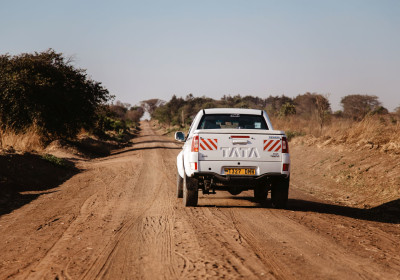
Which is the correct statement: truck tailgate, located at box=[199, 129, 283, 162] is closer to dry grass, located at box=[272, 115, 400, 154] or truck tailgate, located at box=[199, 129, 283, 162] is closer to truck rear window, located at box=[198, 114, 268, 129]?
truck rear window, located at box=[198, 114, 268, 129]

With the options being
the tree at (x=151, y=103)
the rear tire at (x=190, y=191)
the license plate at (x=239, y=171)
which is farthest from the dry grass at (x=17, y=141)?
the tree at (x=151, y=103)

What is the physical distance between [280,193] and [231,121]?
195 centimetres

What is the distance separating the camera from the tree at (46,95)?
25219 mm

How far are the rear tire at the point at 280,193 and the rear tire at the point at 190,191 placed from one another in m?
1.60

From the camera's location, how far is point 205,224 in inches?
284

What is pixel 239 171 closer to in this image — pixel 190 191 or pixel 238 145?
pixel 238 145

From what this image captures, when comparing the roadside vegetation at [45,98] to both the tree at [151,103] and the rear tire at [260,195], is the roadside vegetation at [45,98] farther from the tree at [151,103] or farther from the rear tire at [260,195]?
the tree at [151,103]

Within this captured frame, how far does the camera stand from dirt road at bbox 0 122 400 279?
4.72 m

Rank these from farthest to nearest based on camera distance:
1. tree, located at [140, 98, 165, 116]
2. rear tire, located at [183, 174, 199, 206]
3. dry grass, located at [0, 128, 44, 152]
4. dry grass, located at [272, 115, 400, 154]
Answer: tree, located at [140, 98, 165, 116] < dry grass, located at [0, 128, 44, 152] < dry grass, located at [272, 115, 400, 154] < rear tire, located at [183, 174, 199, 206]

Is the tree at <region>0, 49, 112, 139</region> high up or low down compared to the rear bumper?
up

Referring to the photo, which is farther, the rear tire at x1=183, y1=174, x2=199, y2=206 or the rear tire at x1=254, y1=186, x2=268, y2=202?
the rear tire at x1=254, y1=186, x2=268, y2=202

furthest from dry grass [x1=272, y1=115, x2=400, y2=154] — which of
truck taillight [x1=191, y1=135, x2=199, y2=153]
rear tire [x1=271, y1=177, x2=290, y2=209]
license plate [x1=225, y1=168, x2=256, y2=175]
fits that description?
truck taillight [x1=191, y1=135, x2=199, y2=153]

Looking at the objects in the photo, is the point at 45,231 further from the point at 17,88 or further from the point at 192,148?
the point at 17,88

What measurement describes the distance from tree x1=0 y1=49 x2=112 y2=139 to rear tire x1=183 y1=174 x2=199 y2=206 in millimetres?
17270
